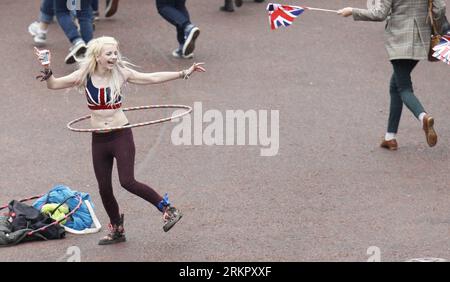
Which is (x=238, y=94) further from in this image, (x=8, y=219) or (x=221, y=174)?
(x=8, y=219)

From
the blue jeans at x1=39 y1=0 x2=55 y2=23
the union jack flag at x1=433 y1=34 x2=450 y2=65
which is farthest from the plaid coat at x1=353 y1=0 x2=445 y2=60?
the blue jeans at x1=39 y1=0 x2=55 y2=23

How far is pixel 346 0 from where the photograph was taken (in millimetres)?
16797

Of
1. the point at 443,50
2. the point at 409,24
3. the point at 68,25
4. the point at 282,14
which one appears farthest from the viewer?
the point at 68,25

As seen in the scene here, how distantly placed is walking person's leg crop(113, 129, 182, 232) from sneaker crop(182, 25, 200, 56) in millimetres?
5405

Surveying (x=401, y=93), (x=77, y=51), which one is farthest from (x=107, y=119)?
(x=77, y=51)

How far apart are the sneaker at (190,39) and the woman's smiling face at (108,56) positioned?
17.8ft

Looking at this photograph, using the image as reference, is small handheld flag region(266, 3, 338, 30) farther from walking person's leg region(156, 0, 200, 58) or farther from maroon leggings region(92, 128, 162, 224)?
walking person's leg region(156, 0, 200, 58)

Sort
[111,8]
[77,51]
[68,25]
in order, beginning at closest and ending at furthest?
[77,51] → [68,25] → [111,8]

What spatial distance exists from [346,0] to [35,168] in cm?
827

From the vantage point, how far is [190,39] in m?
13.2

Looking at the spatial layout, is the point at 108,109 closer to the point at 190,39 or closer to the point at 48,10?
the point at 190,39

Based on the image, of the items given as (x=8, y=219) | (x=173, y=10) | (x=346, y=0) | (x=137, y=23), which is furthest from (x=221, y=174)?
(x=346, y=0)

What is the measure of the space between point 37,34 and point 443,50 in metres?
6.42

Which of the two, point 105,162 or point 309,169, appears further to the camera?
point 309,169
